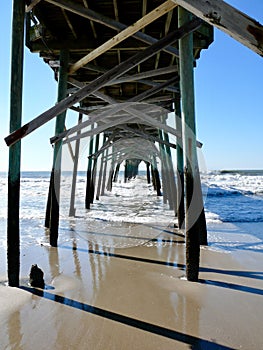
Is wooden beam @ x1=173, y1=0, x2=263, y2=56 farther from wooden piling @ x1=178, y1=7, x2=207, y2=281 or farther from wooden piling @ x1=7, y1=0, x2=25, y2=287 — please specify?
wooden piling @ x1=7, y1=0, x2=25, y2=287

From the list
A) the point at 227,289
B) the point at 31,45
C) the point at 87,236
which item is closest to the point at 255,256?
the point at 227,289

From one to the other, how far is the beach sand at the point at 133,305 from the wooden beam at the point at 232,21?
1.91 meters

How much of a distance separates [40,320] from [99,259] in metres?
1.56

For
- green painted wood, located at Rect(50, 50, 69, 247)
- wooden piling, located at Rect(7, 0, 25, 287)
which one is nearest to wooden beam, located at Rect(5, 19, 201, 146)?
wooden piling, located at Rect(7, 0, 25, 287)

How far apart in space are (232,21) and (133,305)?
2261mm

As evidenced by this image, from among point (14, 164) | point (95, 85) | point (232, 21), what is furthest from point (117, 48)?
point (232, 21)

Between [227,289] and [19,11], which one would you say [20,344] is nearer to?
[227,289]

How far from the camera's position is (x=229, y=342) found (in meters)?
1.81

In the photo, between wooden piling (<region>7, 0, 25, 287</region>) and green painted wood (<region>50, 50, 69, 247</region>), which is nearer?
wooden piling (<region>7, 0, 25, 287</region>)

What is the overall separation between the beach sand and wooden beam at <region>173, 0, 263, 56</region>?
1.91 m

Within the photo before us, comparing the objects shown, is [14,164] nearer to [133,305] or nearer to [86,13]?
[133,305]

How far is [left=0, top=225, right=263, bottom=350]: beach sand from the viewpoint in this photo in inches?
71.8

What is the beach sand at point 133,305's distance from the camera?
5.98 ft

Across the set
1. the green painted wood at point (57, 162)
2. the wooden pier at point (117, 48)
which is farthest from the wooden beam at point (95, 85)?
the green painted wood at point (57, 162)
